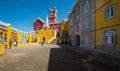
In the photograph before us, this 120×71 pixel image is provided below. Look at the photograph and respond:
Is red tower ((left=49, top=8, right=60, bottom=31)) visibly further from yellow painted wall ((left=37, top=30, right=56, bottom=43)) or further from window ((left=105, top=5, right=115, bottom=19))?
window ((left=105, top=5, right=115, bottom=19))

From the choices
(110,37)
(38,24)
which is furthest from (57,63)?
(38,24)

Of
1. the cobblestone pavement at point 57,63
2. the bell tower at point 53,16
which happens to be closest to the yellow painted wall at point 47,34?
the bell tower at point 53,16

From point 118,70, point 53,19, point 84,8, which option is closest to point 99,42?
point 84,8

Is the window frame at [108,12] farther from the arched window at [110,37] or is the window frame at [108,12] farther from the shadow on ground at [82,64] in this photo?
the shadow on ground at [82,64]

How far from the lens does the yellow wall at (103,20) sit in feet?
Answer: 46.2

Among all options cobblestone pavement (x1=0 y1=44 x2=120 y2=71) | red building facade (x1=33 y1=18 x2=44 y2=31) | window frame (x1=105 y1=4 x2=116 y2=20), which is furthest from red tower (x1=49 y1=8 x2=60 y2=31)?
cobblestone pavement (x1=0 y1=44 x2=120 y2=71)

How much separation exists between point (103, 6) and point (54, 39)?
30.7 metres

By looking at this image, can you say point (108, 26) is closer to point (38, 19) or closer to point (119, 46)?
point (119, 46)

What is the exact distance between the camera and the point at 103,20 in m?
17.1

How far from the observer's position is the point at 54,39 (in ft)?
152

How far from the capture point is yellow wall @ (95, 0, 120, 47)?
14.1 meters

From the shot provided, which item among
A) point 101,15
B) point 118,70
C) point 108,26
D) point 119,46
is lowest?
point 118,70

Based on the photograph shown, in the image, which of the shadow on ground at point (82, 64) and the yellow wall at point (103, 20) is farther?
the yellow wall at point (103, 20)

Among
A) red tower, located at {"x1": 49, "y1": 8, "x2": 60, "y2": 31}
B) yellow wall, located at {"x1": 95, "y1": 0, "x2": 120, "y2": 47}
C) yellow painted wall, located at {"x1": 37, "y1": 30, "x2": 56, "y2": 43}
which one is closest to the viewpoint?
yellow wall, located at {"x1": 95, "y1": 0, "x2": 120, "y2": 47}
